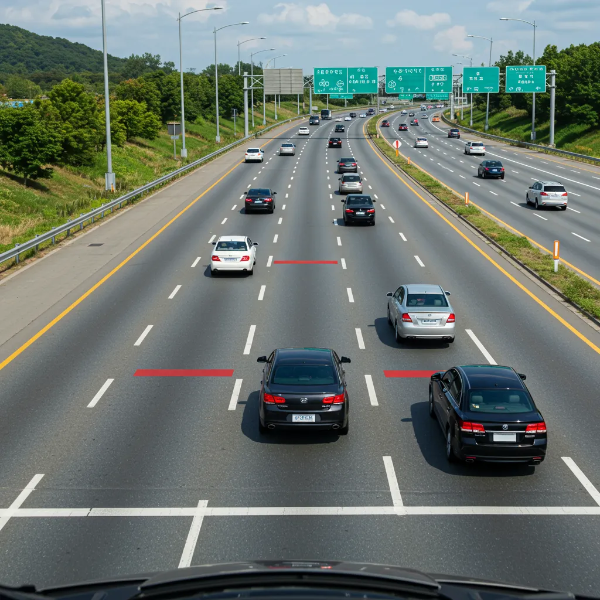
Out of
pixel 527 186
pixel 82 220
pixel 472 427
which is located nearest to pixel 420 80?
pixel 527 186

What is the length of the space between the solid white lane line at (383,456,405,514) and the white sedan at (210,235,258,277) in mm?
17479

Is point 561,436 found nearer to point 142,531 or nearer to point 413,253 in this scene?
point 142,531

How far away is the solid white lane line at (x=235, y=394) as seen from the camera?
17.0 metres

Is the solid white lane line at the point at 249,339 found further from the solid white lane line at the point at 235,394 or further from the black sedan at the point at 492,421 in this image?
the black sedan at the point at 492,421

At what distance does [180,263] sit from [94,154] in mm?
38137

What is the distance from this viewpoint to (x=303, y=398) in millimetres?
14867

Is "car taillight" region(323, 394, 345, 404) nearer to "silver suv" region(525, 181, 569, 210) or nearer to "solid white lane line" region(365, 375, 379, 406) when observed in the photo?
"solid white lane line" region(365, 375, 379, 406)

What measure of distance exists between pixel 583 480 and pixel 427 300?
31.6ft

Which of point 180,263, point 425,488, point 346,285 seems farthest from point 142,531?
point 180,263

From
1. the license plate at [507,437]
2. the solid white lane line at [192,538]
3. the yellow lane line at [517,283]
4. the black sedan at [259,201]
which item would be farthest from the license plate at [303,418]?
the black sedan at [259,201]

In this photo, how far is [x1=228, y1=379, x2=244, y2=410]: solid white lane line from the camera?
1698 cm

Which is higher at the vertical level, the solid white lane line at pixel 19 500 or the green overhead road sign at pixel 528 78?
the green overhead road sign at pixel 528 78

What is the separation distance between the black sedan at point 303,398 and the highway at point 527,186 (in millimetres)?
17787

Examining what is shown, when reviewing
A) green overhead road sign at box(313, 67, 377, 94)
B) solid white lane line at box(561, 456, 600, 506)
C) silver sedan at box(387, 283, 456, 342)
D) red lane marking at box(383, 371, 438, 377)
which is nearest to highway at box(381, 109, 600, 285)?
green overhead road sign at box(313, 67, 377, 94)
